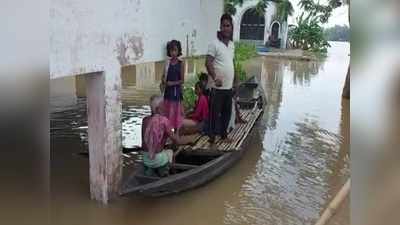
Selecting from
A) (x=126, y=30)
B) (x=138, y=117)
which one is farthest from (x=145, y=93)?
(x=126, y=30)

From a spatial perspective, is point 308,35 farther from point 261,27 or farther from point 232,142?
point 232,142

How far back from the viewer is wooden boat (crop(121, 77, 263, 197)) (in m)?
3.91

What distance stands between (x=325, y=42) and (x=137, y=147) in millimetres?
22453

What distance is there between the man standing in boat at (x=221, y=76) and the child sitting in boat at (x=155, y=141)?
3.74 feet

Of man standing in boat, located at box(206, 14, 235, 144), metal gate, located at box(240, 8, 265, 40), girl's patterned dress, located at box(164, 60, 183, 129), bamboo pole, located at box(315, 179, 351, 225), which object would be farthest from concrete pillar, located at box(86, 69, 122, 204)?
metal gate, located at box(240, 8, 265, 40)

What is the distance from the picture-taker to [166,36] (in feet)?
16.1

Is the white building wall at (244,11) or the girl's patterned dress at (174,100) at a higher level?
the white building wall at (244,11)

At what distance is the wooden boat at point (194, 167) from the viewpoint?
12.8 ft

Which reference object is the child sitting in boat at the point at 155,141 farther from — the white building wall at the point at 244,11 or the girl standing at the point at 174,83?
the white building wall at the point at 244,11

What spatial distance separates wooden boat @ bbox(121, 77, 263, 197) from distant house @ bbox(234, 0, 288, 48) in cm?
1831

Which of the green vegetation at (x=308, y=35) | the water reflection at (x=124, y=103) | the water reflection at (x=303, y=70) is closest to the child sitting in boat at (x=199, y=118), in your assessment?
Result: the water reflection at (x=124, y=103)

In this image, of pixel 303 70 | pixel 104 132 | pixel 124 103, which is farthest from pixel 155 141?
pixel 303 70

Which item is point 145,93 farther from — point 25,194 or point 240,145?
point 25,194

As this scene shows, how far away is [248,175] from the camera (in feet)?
17.4
